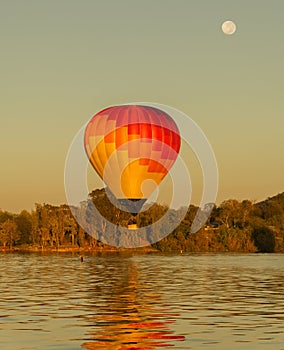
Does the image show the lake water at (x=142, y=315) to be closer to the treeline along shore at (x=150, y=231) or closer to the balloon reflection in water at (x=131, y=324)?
the balloon reflection in water at (x=131, y=324)

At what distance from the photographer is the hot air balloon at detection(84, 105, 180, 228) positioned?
95562mm

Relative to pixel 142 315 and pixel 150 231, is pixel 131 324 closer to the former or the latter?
pixel 142 315

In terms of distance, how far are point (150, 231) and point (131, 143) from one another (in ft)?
271

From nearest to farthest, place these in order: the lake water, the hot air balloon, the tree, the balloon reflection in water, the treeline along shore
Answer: the balloon reflection in water, the lake water, the hot air balloon, the treeline along shore, the tree

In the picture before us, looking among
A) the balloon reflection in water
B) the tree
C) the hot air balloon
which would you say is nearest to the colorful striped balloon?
the hot air balloon

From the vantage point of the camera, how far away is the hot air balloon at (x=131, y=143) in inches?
3762

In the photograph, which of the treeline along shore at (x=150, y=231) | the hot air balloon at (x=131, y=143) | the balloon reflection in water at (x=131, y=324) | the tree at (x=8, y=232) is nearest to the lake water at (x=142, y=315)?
the balloon reflection in water at (x=131, y=324)

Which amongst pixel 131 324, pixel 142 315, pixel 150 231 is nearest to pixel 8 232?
pixel 150 231

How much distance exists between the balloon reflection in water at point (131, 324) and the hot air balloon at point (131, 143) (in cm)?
4743

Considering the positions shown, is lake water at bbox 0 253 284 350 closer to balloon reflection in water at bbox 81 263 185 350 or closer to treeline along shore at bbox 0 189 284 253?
balloon reflection in water at bbox 81 263 185 350

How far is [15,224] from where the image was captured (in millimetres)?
196750

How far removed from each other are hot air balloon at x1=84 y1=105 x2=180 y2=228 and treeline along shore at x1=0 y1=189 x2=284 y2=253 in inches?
2927

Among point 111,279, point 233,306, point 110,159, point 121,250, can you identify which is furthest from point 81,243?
point 233,306

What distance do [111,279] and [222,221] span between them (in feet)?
407
